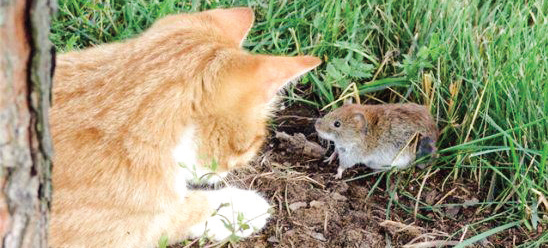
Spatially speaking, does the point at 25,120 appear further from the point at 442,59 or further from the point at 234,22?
the point at 442,59

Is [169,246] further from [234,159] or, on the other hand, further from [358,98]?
[358,98]

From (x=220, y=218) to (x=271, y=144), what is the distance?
2.29 ft

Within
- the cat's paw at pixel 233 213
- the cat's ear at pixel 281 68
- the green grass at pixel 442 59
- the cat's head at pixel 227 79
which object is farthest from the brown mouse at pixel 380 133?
the cat's ear at pixel 281 68

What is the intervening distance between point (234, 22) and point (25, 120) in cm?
137

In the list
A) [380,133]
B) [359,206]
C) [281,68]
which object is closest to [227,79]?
[281,68]

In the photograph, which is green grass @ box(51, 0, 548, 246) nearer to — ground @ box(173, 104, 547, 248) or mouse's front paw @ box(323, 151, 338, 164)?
ground @ box(173, 104, 547, 248)

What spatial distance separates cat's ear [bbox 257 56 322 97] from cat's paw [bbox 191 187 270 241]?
77 cm

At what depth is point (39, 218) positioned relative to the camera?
89.4 inches

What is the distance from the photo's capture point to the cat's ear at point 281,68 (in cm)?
276

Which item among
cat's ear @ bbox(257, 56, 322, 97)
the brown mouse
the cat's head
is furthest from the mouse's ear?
cat's ear @ bbox(257, 56, 322, 97)

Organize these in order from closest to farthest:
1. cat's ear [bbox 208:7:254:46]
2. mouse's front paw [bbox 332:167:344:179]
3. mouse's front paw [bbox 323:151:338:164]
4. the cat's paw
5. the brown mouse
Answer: cat's ear [bbox 208:7:254:46] → the cat's paw → the brown mouse → mouse's front paw [bbox 332:167:344:179] → mouse's front paw [bbox 323:151:338:164]

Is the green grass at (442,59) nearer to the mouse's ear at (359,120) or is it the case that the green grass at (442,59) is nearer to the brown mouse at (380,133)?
the brown mouse at (380,133)

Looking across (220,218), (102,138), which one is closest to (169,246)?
(220,218)

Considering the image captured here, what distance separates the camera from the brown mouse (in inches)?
152
